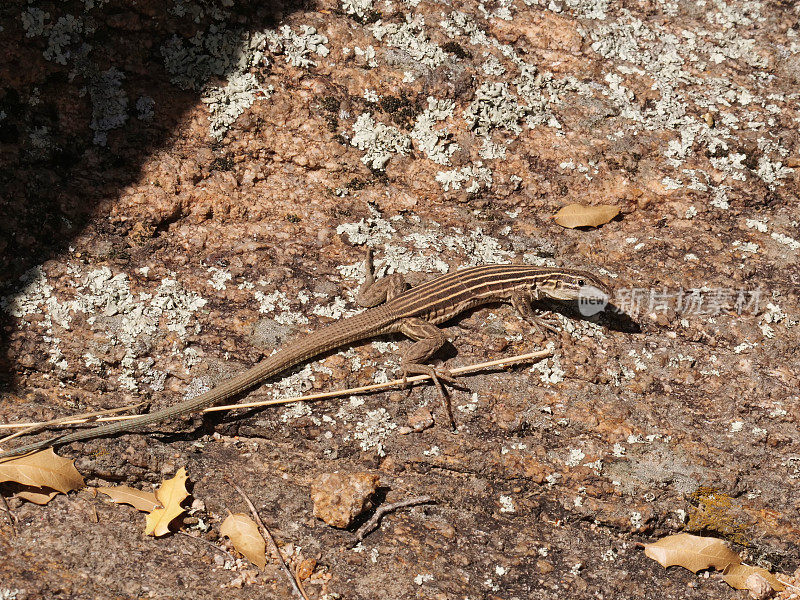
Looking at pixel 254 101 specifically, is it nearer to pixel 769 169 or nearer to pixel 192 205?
pixel 192 205

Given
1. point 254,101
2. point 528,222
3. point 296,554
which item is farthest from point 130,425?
point 528,222

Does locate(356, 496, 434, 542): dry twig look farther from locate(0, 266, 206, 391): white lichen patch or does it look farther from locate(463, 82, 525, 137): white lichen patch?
locate(463, 82, 525, 137): white lichen patch

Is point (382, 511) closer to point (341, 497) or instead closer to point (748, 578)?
point (341, 497)

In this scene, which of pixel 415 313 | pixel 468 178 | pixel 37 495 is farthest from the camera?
pixel 468 178

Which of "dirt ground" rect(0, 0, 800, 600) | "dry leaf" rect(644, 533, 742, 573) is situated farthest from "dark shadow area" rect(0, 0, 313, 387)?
"dry leaf" rect(644, 533, 742, 573)

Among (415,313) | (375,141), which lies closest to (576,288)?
(415,313)
